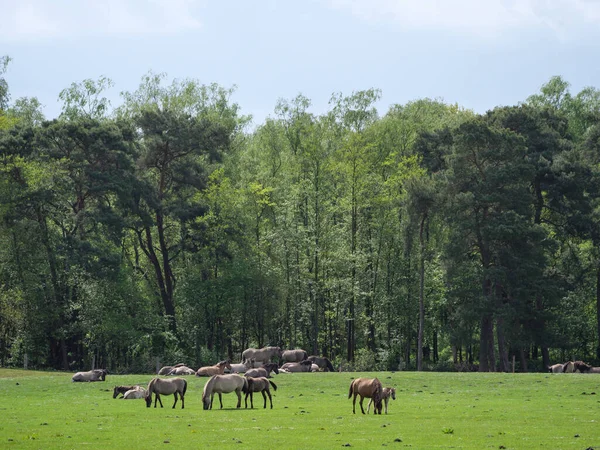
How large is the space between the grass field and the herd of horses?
619 millimetres

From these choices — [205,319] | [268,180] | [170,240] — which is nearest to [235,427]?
[205,319]

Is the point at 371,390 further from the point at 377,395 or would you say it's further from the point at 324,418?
the point at 324,418

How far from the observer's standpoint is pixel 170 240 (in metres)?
73.1

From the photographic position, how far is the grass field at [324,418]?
64.8ft

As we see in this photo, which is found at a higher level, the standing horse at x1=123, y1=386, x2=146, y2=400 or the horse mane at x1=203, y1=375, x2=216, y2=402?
the horse mane at x1=203, y1=375, x2=216, y2=402

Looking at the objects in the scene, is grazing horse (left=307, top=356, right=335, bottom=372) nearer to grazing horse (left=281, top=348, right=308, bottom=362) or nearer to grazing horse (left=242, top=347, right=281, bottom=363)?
grazing horse (left=281, top=348, right=308, bottom=362)

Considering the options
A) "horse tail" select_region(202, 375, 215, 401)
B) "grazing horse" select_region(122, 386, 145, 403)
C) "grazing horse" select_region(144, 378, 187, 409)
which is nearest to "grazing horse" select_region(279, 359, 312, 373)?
"grazing horse" select_region(122, 386, 145, 403)

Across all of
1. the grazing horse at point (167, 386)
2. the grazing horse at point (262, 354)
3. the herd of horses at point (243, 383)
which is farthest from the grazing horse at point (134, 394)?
the grazing horse at point (262, 354)

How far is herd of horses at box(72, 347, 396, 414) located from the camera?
27.4m

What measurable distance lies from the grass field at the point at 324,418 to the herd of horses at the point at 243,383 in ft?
2.03

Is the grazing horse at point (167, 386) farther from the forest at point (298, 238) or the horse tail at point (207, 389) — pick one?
the forest at point (298, 238)

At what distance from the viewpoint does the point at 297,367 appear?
164 ft

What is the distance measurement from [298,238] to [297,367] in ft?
→ 74.3

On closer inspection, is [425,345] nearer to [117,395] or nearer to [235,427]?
[117,395]
